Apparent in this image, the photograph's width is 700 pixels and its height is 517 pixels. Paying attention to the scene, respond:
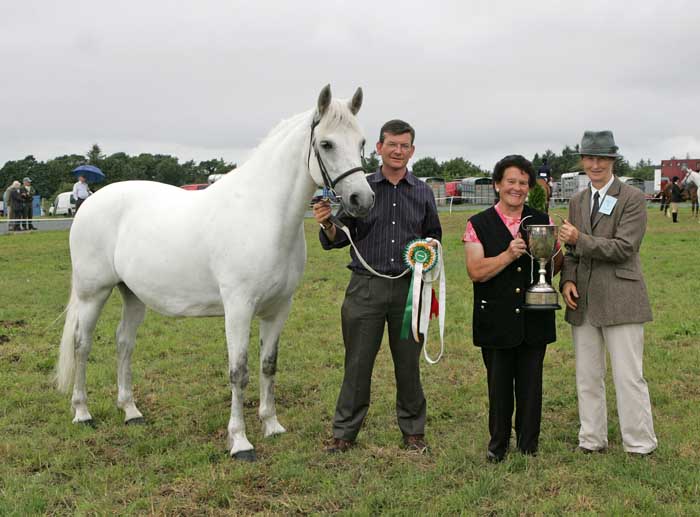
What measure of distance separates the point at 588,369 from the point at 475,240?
3.87 feet

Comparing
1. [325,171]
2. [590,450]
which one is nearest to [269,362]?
[325,171]

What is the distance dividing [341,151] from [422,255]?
36.1 inches

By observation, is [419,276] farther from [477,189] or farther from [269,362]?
[477,189]

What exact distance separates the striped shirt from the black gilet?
51cm

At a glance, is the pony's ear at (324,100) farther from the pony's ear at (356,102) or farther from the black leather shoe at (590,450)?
the black leather shoe at (590,450)

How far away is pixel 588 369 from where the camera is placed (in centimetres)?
419

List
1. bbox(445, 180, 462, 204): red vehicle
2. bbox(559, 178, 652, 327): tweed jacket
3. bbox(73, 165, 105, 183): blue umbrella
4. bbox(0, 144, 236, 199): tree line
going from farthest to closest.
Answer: bbox(0, 144, 236, 199): tree line < bbox(445, 180, 462, 204): red vehicle < bbox(73, 165, 105, 183): blue umbrella < bbox(559, 178, 652, 327): tweed jacket

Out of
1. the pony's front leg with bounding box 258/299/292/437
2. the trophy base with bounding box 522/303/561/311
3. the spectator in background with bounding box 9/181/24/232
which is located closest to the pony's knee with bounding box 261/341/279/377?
the pony's front leg with bounding box 258/299/292/437

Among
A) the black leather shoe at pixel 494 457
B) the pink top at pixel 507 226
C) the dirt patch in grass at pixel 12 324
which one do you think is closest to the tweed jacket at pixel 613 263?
the pink top at pixel 507 226

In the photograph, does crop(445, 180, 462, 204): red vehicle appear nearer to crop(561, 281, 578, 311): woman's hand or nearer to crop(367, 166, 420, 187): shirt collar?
crop(367, 166, 420, 187): shirt collar

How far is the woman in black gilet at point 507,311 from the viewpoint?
3947 millimetres

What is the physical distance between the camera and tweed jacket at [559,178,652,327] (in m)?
3.88

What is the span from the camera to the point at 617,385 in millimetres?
4059

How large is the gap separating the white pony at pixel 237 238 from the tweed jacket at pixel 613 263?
1.48 meters
